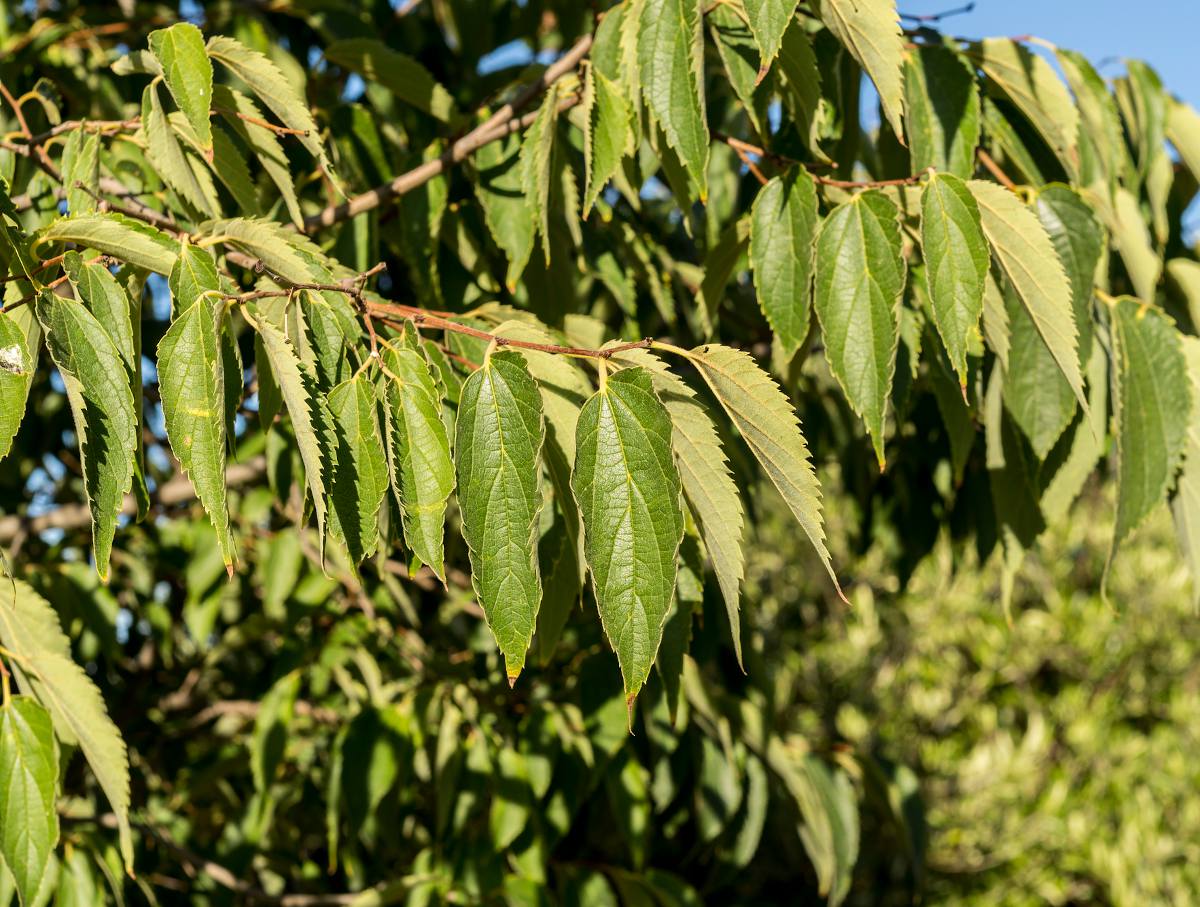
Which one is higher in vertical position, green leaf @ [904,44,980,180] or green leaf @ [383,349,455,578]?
green leaf @ [904,44,980,180]

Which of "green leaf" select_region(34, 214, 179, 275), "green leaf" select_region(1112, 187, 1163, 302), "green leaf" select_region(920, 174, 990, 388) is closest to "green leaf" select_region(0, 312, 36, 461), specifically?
"green leaf" select_region(34, 214, 179, 275)

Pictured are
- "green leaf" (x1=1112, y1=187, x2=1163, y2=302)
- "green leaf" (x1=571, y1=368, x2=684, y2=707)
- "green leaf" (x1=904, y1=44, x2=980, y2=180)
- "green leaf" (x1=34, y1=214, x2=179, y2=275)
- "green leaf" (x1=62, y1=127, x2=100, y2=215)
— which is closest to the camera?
"green leaf" (x1=571, y1=368, x2=684, y2=707)

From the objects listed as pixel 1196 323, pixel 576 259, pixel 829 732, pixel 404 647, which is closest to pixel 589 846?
pixel 404 647

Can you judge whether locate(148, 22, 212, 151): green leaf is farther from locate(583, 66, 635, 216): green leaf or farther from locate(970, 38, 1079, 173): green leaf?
locate(970, 38, 1079, 173): green leaf

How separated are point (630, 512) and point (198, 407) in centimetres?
32

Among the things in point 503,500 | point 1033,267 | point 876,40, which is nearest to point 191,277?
point 503,500

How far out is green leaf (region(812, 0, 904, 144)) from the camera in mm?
1063

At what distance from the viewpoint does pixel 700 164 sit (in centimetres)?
114

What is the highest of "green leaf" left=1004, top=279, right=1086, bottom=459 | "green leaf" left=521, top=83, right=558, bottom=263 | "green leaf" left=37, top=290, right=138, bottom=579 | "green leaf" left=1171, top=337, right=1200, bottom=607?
"green leaf" left=521, top=83, right=558, bottom=263

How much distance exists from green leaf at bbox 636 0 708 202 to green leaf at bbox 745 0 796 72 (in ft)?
0.39

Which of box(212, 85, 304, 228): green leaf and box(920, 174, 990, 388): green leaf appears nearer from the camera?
box(920, 174, 990, 388): green leaf

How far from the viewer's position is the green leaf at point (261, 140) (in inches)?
48.3

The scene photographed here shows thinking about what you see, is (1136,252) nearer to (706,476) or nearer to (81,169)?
(706,476)

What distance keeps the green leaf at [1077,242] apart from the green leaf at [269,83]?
0.76 metres
